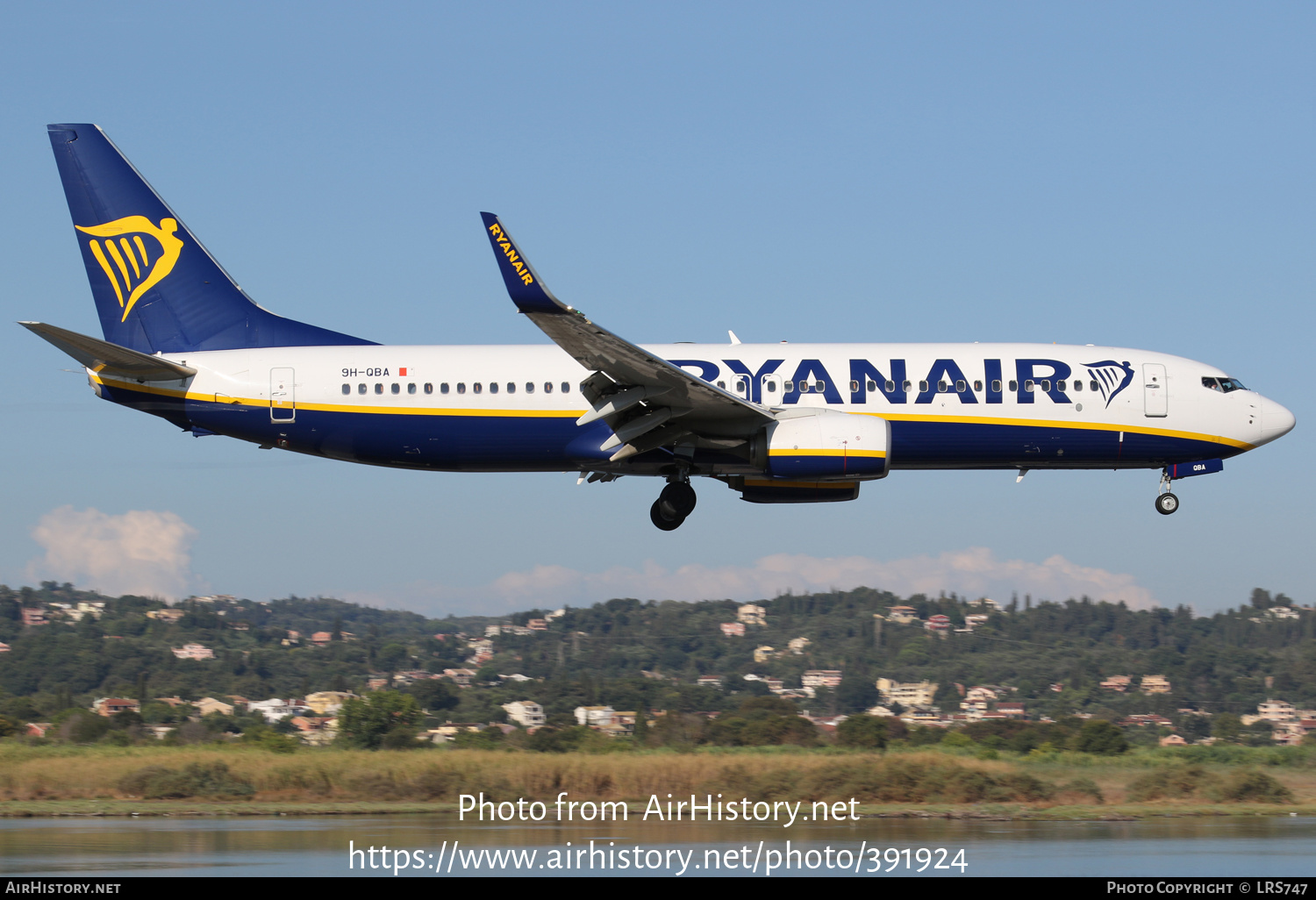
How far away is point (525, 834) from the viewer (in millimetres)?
24219

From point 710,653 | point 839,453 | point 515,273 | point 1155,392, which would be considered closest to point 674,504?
point 839,453

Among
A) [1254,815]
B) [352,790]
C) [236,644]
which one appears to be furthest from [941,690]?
[236,644]

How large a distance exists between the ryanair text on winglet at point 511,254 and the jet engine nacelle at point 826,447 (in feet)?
24.3

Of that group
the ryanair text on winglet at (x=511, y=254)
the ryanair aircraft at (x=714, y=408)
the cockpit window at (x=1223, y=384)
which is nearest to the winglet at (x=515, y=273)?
the ryanair text on winglet at (x=511, y=254)

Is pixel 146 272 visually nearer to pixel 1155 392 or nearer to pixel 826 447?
pixel 826 447

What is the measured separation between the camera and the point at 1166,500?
33.7 m

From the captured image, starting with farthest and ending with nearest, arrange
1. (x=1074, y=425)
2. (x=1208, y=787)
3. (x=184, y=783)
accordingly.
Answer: (x=1074, y=425) < (x=184, y=783) < (x=1208, y=787)

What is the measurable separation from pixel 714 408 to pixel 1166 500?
478 inches

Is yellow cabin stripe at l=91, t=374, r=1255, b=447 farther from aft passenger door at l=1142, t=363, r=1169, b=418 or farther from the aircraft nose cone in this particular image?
the aircraft nose cone

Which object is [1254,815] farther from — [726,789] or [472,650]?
[472,650]

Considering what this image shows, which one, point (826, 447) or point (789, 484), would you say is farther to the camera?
point (789, 484)

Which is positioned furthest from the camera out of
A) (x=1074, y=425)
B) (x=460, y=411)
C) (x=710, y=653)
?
(x=710, y=653)

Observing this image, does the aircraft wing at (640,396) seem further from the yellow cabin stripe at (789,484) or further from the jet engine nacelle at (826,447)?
the yellow cabin stripe at (789,484)
